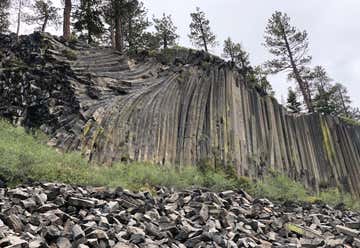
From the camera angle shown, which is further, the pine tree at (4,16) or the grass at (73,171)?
the pine tree at (4,16)

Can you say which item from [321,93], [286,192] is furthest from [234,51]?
[286,192]

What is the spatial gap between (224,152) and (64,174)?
7380mm

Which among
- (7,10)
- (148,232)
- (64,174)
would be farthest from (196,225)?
(7,10)

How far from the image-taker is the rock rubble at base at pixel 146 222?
6098 millimetres

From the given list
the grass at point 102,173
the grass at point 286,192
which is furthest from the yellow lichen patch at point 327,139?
the grass at point 102,173

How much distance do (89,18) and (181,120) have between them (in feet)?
38.7

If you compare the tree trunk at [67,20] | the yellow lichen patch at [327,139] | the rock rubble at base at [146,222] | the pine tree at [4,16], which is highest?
the pine tree at [4,16]

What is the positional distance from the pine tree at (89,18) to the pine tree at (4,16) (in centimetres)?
611

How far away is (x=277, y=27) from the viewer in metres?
31.0

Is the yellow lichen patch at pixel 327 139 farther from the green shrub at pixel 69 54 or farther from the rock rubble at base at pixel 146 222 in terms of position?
the green shrub at pixel 69 54

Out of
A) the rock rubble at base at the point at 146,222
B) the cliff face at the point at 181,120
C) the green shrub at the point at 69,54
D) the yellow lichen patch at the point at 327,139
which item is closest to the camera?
the rock rubble at base at the point at 146,222

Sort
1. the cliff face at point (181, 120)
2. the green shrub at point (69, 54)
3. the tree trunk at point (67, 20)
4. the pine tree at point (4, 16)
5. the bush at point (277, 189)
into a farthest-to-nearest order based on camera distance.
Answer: the pine tree at point (4, 16), the tree trunk at point (67, 20), the green shrub at point (69, 54), the cliff face at point (181, 120), the bush at point (277, 189)

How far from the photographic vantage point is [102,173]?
11.7 metres

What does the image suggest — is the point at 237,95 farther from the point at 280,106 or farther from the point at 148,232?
the point at 148,232
